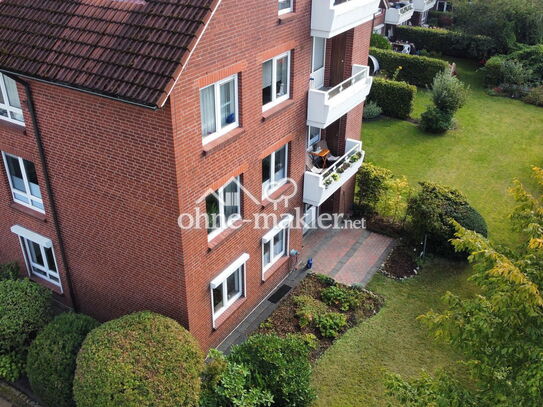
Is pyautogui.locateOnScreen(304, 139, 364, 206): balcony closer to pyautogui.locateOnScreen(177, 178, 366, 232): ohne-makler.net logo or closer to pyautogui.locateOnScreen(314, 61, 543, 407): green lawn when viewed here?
pyautogui.locateOnScreen(177, 178, 366, 232): ohne-makler.net logo

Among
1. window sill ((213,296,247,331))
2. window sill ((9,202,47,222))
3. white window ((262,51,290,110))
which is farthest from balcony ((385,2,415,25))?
window sill ((9,202,47,222))

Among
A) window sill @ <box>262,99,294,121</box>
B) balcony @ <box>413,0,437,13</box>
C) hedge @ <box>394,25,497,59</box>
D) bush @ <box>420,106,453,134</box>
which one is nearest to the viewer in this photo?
window sill @ <box>262,99,294,121</box>

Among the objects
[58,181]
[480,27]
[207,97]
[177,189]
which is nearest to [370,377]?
[177,189]

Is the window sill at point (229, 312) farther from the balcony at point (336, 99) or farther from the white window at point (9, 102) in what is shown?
the white window at point (9, 102)

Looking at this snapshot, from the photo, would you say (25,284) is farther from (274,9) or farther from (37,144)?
(274,9)

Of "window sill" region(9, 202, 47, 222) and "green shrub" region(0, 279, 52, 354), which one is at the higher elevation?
"window sill" region(9, 202, 47, 222)
